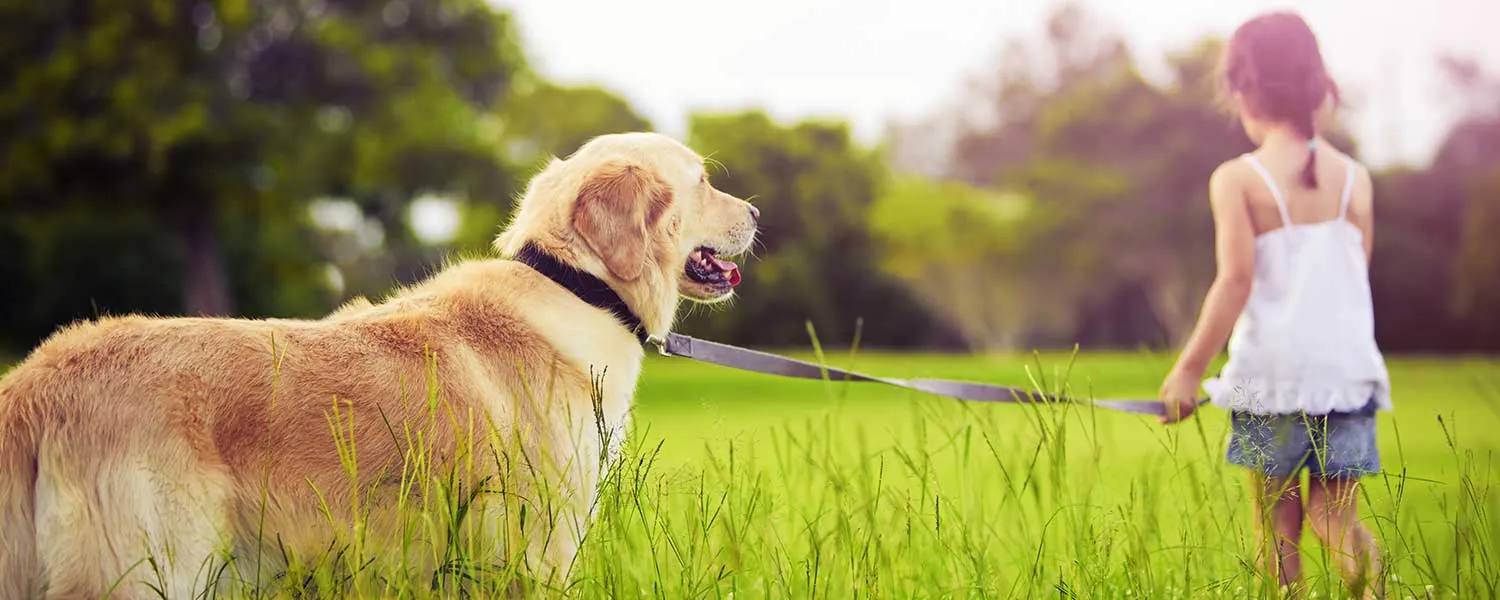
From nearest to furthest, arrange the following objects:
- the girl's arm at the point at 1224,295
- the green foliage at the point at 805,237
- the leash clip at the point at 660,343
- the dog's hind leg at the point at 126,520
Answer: the dog's hind leg at the point at 126,520, the leash clip at the point at 660,343, the girl's arm at the point at 1224,295, the green foliage at the point at 805,237

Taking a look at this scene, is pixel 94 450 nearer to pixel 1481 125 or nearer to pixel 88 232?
pixel 88 232

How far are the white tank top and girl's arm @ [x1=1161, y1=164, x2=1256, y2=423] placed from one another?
8 cm

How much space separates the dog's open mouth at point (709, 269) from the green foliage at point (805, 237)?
90.3ft

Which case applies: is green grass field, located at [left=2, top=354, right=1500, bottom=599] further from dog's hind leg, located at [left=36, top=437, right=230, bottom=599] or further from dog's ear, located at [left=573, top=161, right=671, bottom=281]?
dog's ear, located at [left=573, top=161, right=671, bottom=281]

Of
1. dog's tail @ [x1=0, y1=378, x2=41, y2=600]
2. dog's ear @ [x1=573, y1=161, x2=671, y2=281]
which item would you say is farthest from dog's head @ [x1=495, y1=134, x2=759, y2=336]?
dog's tail @ [x1=0, y1=378, x2=41, y2=600]

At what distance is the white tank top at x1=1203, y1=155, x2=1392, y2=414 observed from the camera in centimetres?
402

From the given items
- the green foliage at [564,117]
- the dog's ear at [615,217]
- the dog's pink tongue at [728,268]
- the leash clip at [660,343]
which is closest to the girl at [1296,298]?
the dog's pink tongue at [728,268]

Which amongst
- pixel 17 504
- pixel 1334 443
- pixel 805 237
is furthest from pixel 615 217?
pixel 805 237

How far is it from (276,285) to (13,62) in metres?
10.8

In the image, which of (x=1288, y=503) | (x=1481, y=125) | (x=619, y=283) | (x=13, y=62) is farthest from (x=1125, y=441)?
(x=1481, y=125)

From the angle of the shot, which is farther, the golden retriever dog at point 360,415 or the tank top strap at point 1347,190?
the tank top strap at point 1347,190

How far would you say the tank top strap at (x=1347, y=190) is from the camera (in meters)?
4.08

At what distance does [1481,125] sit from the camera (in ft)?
104

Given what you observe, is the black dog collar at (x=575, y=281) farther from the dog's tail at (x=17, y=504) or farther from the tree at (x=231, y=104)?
the tree at (x=231, y=104)
